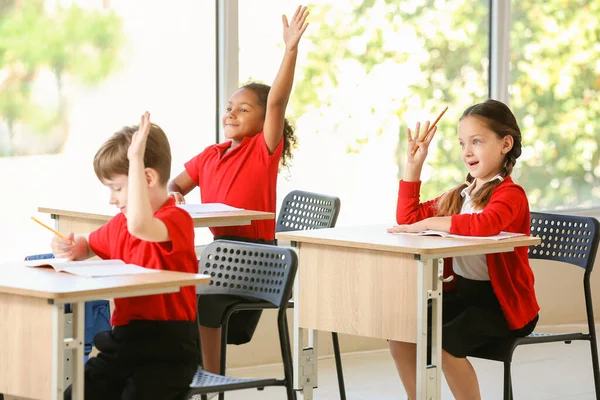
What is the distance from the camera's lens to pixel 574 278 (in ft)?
19.0

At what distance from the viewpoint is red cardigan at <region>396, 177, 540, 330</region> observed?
331 cm

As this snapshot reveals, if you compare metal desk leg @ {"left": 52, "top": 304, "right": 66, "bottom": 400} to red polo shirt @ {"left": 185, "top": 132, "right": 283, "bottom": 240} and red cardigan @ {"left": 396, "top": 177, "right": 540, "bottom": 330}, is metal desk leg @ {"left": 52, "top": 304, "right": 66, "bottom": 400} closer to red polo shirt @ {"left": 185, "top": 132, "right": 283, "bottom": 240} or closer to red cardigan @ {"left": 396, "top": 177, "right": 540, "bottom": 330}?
red cardigan @ {"left": 396, "top": 177, "right": 540, "bottom": 330}

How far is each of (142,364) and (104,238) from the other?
1.22 feet

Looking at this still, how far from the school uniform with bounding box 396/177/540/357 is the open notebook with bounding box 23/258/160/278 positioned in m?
1.15

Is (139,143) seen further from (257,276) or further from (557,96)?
(557,96)

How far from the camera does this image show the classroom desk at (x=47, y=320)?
231 centimetres

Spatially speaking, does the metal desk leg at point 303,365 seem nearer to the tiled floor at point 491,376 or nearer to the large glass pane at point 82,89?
the tiled floor at point 491,376

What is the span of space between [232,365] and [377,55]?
5.37ft

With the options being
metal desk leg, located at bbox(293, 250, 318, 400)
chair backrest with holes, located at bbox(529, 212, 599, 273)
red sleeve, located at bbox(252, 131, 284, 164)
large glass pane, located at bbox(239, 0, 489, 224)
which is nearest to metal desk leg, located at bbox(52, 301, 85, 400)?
metal desk leg, located at bbox(293, 250, 318, 400)

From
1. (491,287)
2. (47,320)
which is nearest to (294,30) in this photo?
(491,287)

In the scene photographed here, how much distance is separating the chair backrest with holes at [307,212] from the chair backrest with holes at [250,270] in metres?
1.00

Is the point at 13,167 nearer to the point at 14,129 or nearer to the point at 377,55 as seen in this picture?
the point at 14,129

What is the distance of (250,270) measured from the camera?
299cm

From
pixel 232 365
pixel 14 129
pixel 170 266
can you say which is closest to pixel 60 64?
pixel 14 129
